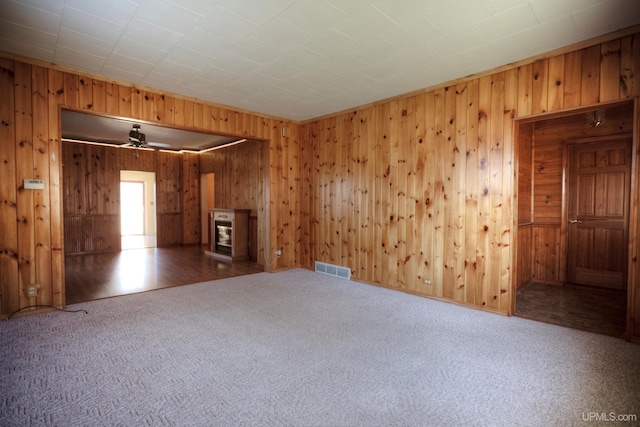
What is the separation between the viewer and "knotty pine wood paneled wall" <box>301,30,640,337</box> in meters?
3.05

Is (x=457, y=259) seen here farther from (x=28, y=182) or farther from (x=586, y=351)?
(x=28, y=182)

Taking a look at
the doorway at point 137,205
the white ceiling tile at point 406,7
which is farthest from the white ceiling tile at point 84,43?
the doorway at point 137,205

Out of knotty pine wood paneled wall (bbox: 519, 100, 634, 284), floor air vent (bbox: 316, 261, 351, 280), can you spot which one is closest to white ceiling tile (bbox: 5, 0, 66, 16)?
floor air vent (bbox: 316, 261, 351, 280)

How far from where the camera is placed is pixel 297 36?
9.34 ft

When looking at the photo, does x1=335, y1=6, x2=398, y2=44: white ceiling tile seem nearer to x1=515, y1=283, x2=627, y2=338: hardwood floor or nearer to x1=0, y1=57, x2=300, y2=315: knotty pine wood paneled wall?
x1=0, y1=57, x2=300, y2=315: knotty pine wood paneled wall

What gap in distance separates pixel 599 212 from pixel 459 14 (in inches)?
157

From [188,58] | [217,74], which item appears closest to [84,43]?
[188,58]

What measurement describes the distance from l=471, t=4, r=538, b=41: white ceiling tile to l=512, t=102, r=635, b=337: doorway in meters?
1.79

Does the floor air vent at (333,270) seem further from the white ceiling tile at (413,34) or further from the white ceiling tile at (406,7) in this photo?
the white ceiling tile at (406,7)

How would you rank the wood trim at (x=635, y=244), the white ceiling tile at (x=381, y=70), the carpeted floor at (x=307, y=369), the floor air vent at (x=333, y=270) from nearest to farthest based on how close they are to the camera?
the carpeted floor at (x=307, y=369)
the wood trim at (x=635, y=244)
the white ceiling tile at (x=381, y=70)
the floor air vent at (x=333, y=270)

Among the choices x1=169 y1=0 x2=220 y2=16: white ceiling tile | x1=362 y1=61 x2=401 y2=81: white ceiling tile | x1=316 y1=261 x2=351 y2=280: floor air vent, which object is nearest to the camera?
x1=169 y1=0 x2=220 y2=16: white ceiling tile

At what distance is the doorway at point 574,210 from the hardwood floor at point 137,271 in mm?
4656

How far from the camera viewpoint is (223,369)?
91.1 inches

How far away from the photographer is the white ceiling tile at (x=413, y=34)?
8.71ft
